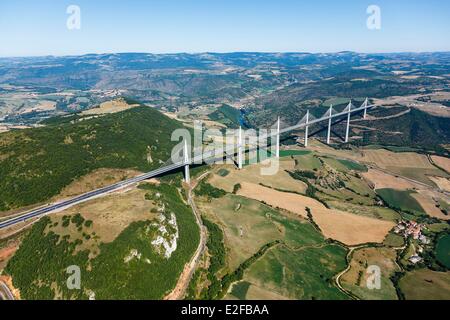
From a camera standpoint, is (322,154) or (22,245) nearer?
(22,245)

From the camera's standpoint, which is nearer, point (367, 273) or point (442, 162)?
point (367, 273)

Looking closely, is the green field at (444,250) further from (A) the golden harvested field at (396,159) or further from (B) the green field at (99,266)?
(B) the green field at (99,266)

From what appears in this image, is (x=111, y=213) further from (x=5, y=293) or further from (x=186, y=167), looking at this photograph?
(x=186, y=167)

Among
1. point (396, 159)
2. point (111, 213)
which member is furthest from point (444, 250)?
point (111, 213)

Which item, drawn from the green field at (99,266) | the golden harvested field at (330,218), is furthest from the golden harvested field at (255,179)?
the green field at (99,266)

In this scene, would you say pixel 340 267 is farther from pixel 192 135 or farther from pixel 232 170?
pixel 192 135

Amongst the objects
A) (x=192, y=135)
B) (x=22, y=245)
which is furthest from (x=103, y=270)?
(x=192, y=135)
